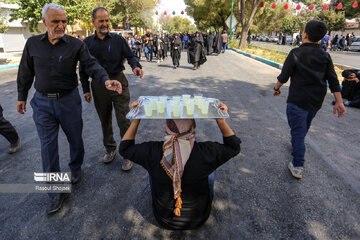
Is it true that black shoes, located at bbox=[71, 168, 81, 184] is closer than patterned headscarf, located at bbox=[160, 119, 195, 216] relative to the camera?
No

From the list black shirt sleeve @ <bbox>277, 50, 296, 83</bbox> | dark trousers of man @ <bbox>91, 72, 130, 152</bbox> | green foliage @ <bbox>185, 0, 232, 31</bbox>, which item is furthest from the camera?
green foliage @ <bbox>185, 0, 232, 31</bbox>

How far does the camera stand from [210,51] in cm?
2000

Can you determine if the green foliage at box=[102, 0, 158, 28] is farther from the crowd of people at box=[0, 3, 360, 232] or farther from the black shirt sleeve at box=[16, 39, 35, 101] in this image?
the black shirt sleeve at box=[16, 39, 35, 101]

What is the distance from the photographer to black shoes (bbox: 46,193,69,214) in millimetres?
2467

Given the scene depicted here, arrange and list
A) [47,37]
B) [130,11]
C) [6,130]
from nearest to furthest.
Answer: [47,37], [6,130], [130,11]

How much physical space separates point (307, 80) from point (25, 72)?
3320 mm

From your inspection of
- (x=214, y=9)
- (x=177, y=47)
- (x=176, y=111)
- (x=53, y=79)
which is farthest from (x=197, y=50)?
(x=214, y=9)

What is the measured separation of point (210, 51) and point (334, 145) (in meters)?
17.3

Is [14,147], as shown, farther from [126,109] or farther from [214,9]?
[214,9]

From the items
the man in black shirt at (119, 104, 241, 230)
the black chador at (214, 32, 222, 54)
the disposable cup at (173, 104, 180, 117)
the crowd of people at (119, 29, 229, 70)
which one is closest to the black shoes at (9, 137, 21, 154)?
the man in black shirt at (119, 104, 241, 230)

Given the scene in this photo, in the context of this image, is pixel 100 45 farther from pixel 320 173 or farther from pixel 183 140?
pixel 320 173

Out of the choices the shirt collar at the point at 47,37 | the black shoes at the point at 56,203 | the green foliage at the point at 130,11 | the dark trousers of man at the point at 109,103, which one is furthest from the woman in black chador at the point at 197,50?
the green foliage at the point at 130,11

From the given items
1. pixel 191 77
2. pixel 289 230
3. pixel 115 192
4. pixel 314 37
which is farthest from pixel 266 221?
pixel 191 77

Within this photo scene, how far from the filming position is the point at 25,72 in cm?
250
